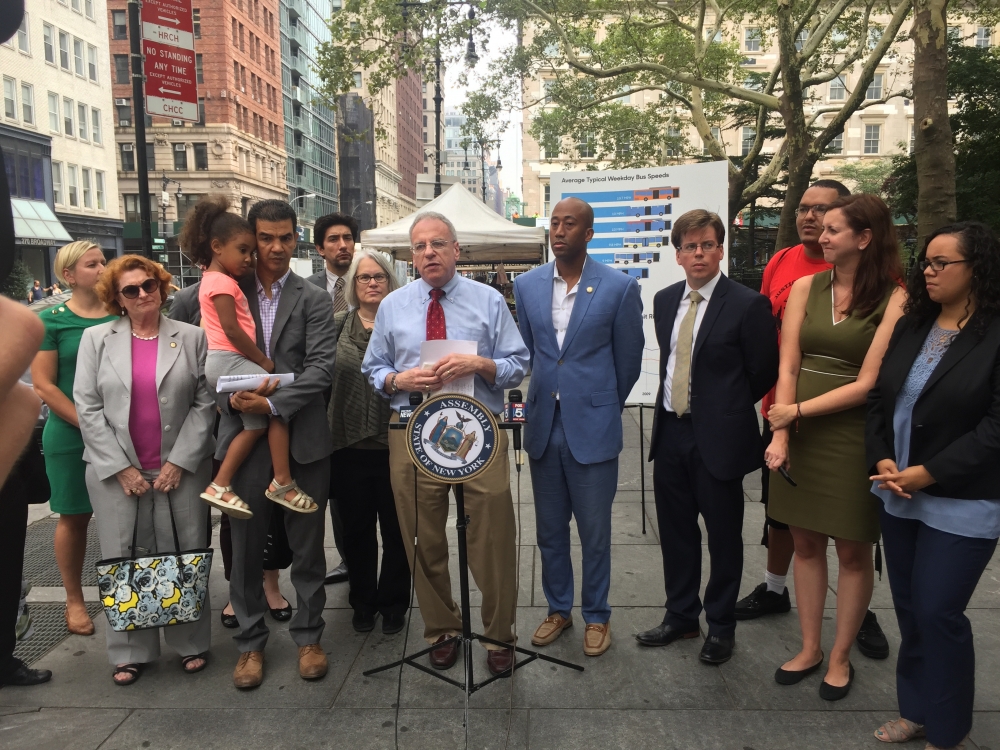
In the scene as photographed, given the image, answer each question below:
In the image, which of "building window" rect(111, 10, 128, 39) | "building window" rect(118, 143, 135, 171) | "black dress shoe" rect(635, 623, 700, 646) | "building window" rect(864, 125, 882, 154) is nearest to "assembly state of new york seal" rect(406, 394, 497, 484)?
"black dress shoe" rect(635, 623, 700, 646)

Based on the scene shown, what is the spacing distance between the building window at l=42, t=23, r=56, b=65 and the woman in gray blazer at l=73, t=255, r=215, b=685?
45117 mm

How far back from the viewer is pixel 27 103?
1464 inches

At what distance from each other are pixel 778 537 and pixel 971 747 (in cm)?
135

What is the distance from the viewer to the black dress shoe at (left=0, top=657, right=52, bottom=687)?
11.1 ft

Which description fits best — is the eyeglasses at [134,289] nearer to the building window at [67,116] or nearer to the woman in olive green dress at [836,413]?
the woman in olive green dress at [836,413]

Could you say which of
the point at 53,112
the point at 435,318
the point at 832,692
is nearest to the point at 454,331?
the point at 435,318

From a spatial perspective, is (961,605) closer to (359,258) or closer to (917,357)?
(917,357)

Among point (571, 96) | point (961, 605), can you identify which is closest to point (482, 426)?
point (961, 605)

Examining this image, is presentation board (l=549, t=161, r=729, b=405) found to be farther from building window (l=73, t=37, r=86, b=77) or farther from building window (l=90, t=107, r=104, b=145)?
building window (l=90, t=107, r=104, b=145)

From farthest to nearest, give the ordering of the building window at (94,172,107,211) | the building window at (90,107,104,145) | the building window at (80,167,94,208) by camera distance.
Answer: the building window at (94,172,107,211), the building window at (90,107,104,145), the building window at (80,167,94,208)

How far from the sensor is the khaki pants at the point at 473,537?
11.0ft

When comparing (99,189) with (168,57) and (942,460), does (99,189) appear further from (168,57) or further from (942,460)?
(942,460)

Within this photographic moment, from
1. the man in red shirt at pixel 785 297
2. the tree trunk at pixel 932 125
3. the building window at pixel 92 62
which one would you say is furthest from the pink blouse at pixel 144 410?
the building window at pixel 92 62

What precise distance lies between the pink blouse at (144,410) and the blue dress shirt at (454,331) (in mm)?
1039
